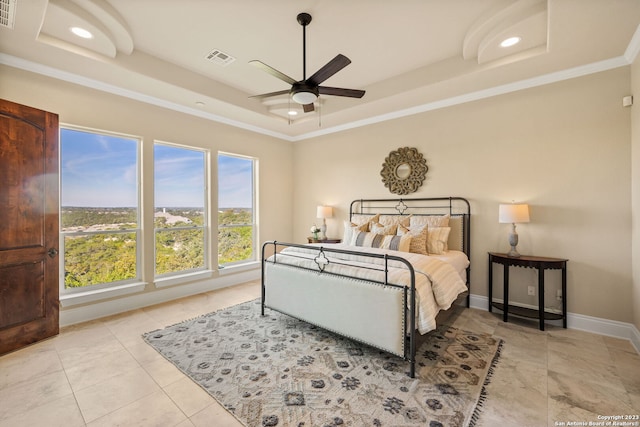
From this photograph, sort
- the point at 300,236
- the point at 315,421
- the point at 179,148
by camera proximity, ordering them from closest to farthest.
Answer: the point at 315,421 → the point at 179,148 → the point at 300,236

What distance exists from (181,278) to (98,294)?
1040 mm

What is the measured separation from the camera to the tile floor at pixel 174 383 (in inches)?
71.4

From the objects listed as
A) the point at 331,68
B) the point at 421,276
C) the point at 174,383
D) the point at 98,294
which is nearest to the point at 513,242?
the point at 421,276

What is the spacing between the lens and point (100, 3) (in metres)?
2.40

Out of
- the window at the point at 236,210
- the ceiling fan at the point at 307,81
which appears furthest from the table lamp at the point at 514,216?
the window at the point at 236,210

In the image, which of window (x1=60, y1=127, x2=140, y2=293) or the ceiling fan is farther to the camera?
window (x1=60, y1=127, x2=140, y2=293)

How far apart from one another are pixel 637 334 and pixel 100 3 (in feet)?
19.6

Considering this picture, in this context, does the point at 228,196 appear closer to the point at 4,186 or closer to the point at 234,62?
the point at 234,62

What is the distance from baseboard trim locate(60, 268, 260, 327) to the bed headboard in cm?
280

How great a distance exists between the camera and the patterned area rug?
1.82 m

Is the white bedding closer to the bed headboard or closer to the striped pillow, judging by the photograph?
the bed headboard

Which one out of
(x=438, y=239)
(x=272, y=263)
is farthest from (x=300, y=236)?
(x=438, y=239)

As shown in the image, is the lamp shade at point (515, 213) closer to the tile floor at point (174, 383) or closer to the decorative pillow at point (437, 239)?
the decorative pillow at point (437, 239)

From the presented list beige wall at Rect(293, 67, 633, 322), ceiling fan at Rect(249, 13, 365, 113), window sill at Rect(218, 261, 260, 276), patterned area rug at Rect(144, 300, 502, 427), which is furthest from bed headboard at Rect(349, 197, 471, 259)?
window sill at Rect(218, 261, 260, 276)
